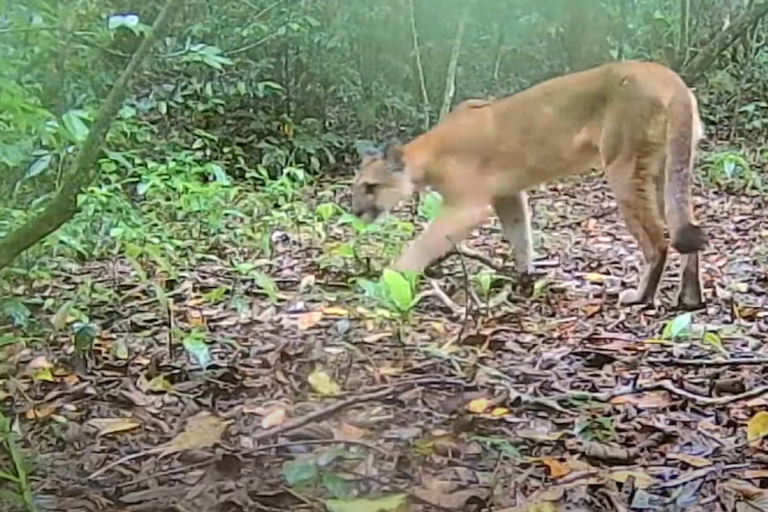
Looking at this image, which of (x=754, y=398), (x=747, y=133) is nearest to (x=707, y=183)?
(x=747, y=133)

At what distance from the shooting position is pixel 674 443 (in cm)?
226

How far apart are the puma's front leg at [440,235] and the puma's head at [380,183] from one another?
24 cm

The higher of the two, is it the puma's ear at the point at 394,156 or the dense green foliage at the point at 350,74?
the puma's ear at the point at 394,156

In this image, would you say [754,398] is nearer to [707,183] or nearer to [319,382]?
[319,382]

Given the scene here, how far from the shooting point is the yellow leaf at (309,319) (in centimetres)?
332

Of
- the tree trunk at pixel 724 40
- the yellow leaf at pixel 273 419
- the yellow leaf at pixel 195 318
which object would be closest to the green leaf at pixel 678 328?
the yellow leaf at pixel 273 419

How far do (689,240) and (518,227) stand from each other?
1.07 m

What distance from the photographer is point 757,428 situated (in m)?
2.27

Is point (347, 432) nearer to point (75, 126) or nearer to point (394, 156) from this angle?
point (75, 126)

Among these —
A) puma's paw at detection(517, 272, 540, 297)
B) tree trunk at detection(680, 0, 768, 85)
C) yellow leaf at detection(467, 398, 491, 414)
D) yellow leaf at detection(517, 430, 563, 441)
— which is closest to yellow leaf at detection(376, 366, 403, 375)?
yellow leaf at detection(467, 398, 491, 414)

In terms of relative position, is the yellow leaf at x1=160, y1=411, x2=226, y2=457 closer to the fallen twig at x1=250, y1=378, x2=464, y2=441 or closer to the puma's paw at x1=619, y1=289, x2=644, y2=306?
the fallen twig at x1=250, y1=378, x2=464, y2=441

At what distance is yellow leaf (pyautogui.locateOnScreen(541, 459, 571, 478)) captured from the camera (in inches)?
82.6

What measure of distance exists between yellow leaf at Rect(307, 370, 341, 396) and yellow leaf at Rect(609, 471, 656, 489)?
790 mm

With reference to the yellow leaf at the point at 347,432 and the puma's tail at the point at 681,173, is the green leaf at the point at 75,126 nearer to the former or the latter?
the yellow leaf at the point at 347,432
